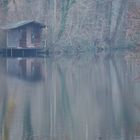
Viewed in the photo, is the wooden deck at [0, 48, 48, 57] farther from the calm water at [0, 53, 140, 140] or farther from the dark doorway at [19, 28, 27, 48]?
the calm water at [0, 53, 140, 140]

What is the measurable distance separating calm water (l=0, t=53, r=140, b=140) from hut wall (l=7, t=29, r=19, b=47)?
27.5 m

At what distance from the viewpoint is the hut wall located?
59375mm

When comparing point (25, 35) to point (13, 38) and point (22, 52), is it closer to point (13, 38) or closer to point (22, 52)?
point (13, 38)

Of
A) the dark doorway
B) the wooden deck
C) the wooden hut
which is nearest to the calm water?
the wooden deck

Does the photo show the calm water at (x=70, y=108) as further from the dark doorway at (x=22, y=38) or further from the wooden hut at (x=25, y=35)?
the dark doorway at (x=22, y=38)

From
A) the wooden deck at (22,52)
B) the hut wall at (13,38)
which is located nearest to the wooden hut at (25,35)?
the hut wall at (13,38)

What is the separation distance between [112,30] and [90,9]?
3.14m

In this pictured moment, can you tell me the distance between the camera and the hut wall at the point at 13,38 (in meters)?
59.4

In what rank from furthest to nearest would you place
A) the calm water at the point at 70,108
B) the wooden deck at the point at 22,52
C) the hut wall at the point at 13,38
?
1. the hut wall at the point at 13,38
2. the wooden deck at the point at 22,52
3. the calm water at the point at 70,108

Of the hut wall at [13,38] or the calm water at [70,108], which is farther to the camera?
the hut wall at [13,38]

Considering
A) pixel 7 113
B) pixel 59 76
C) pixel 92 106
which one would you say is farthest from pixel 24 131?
pixel 59 76

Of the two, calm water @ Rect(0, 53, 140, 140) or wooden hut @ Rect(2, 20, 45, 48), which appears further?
wooden hut @ Rect(2, 20, 45, 48)

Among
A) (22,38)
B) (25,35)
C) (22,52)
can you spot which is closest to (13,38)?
(22,38)

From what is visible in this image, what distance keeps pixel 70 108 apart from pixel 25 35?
4009 centimetres
